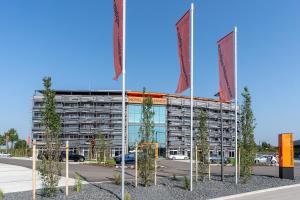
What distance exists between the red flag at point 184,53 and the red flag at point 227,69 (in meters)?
3.83

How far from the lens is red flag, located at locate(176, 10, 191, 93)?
59.9 ft

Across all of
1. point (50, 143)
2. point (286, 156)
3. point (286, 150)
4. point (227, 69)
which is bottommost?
point (286, 156)

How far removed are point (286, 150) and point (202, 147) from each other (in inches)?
248

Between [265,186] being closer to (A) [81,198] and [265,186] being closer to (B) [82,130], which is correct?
(A) [81,198]

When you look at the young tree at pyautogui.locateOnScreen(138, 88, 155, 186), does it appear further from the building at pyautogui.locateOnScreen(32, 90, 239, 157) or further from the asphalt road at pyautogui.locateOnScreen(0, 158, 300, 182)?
the building at pyautogui.locateOnScreen(32, 90, 239, 157)

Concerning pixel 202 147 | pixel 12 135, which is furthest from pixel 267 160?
pixel 12 135

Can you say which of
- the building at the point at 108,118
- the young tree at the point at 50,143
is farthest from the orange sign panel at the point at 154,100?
the young tree at the point at 50,143

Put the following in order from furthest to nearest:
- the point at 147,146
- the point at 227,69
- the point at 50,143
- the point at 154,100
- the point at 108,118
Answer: the point at 154,100
the point at 108,118
the point at 227,69
the point at 147,146
the point at 50,143

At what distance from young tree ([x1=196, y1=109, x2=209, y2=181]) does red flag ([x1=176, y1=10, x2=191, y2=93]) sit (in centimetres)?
384

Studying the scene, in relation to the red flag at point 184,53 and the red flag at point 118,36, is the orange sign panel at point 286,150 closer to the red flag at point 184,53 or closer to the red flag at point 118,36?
the red flag at point 184,53

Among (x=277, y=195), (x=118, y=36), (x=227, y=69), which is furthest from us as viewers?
(x=227, y=69)

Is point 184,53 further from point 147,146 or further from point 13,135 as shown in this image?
point 13,135

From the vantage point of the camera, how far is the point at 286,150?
25.2 metres

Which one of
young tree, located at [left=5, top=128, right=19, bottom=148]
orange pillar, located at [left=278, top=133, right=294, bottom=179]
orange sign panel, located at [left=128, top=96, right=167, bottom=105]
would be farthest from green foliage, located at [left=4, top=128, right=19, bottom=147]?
orange pillar, located at [left=278, top=133, right=294, bottom=179]
